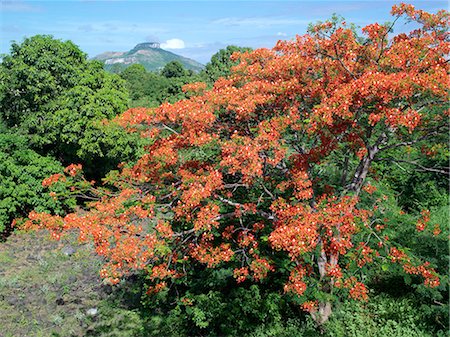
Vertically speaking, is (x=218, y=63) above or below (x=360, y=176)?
above

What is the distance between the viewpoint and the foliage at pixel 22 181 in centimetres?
1633

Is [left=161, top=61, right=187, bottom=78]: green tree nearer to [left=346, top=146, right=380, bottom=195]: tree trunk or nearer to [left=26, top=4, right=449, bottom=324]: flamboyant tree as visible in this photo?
[left=26, top=4, right=449, bottom=324]: flamboyant tree

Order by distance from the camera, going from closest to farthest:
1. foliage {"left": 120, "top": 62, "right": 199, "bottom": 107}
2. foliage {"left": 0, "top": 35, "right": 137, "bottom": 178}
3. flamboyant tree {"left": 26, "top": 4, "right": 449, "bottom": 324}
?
1. flamboyant tree {"left": 26, "top": 4, "right": 449, "bottom": 324}
2. foliage {"left": 0, "top": 35, "right": 137, "bottom": 178}
3. foliage {"left": 120, "top": 62, "right": 199, "bottom": 107}

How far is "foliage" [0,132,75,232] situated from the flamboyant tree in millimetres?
9120

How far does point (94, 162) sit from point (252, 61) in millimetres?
14086

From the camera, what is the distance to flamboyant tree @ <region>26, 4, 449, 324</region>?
666 cm

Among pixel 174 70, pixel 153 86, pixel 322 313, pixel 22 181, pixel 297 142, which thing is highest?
pixel 174 70

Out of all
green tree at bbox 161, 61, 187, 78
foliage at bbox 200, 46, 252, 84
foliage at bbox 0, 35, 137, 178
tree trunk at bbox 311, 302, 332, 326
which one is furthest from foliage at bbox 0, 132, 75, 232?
green tree at bbox 161, 61, 187, 78

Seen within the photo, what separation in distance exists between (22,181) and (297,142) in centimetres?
1405

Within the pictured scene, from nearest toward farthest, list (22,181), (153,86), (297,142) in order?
(297,142) < (22,181) < (153,86)

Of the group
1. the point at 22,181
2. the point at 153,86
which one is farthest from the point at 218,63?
the point at 22,181

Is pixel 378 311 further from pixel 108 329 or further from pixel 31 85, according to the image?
pixel 31 85

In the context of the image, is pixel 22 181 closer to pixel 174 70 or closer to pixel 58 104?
pixel 58 104

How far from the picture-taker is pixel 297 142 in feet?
26.0
